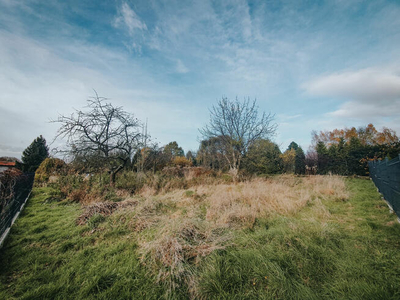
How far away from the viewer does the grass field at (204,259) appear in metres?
1.96

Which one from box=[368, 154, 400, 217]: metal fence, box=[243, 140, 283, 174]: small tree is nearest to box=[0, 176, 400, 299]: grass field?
box=[368, 154, 400, 217]: metal fence

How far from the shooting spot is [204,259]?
2.47 m

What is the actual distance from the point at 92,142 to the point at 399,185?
34.2 feet

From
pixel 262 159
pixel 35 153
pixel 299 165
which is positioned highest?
pixel 35 153

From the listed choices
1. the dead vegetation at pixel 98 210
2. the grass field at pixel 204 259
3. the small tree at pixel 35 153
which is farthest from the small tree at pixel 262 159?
the small tree at pixel 35 153

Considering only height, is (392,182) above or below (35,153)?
below

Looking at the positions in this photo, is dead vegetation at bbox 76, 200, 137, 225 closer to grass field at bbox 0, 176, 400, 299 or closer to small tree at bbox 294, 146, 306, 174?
grass field at bbox 0, 176, 400, 299

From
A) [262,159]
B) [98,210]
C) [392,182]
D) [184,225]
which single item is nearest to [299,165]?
[262,159]

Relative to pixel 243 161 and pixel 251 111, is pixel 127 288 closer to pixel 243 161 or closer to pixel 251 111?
pixel 243 161

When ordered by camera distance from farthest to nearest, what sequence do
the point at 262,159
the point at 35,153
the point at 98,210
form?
1. the point at 35,153
2. the point at 262,159
3. the point at 98,210

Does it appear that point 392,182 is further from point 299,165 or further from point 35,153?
point 35,153

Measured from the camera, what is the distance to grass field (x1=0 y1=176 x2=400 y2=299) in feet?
6.45

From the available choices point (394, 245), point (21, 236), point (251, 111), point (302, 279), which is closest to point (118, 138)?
point (21, 236)

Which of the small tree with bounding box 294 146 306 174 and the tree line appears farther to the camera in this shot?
the small tree with bounding box 294 146 306 174
